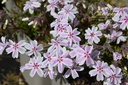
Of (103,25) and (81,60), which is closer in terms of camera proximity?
(81,60)

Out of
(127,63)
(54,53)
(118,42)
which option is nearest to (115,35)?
Result: (118,42)

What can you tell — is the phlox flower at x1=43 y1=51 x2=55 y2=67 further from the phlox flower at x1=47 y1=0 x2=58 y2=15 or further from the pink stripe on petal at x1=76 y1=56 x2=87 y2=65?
the phlox flower at x1=47 y1=0 x2=58 y2=15

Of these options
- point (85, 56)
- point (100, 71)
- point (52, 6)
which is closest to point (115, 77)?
point (100, 71)

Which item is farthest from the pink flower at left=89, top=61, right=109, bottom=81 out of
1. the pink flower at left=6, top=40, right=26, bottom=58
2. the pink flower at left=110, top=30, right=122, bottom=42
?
the pink flower at left=6, top=40, right=26, bottom=58

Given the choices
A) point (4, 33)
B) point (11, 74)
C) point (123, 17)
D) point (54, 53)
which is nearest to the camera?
point (54, 53)

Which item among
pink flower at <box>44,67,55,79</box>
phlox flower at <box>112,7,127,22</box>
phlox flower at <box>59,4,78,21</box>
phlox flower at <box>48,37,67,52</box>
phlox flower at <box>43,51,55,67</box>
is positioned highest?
phlox flower at <box>59,4,78,21</box>

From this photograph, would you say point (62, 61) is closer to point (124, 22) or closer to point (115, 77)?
point (115, 77)

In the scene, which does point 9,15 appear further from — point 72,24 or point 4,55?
point 4,55

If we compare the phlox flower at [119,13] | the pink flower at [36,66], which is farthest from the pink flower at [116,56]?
the pink flower at [36,66]
